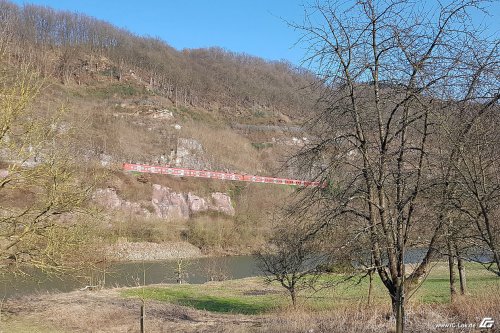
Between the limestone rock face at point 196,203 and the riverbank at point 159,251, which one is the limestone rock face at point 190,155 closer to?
the limestone rock face at point 196,203

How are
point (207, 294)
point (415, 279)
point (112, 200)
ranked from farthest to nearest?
point (112, 200) → point (207, 294) → point (415, 279)

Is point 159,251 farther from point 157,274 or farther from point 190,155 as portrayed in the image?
point 190,155

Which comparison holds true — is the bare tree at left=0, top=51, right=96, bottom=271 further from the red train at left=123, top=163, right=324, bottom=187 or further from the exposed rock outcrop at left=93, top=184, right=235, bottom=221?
the red train at left=123, top=163, right=324, bottom=187

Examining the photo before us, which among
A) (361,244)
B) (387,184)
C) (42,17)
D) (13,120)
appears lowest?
(361,244)

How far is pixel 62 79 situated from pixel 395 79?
114 meters

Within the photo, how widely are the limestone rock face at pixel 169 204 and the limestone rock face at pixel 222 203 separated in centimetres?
516

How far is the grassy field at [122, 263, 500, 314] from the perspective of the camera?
15169 millimetres

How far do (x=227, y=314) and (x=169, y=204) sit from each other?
169 ft

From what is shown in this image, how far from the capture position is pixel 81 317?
11484 millimetres

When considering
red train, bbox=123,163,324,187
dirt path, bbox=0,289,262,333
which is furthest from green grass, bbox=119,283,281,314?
red train, bbox=123,163,324,187

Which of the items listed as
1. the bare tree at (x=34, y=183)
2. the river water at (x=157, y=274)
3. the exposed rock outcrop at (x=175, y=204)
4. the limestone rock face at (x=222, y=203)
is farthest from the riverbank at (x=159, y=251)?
the bare tree at (x=34, y=183)

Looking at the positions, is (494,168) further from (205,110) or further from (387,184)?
(205,110)

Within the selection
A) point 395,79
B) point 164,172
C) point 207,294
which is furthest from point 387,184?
point 164,172

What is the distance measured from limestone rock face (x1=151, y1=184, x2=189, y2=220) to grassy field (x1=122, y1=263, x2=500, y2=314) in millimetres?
38722
